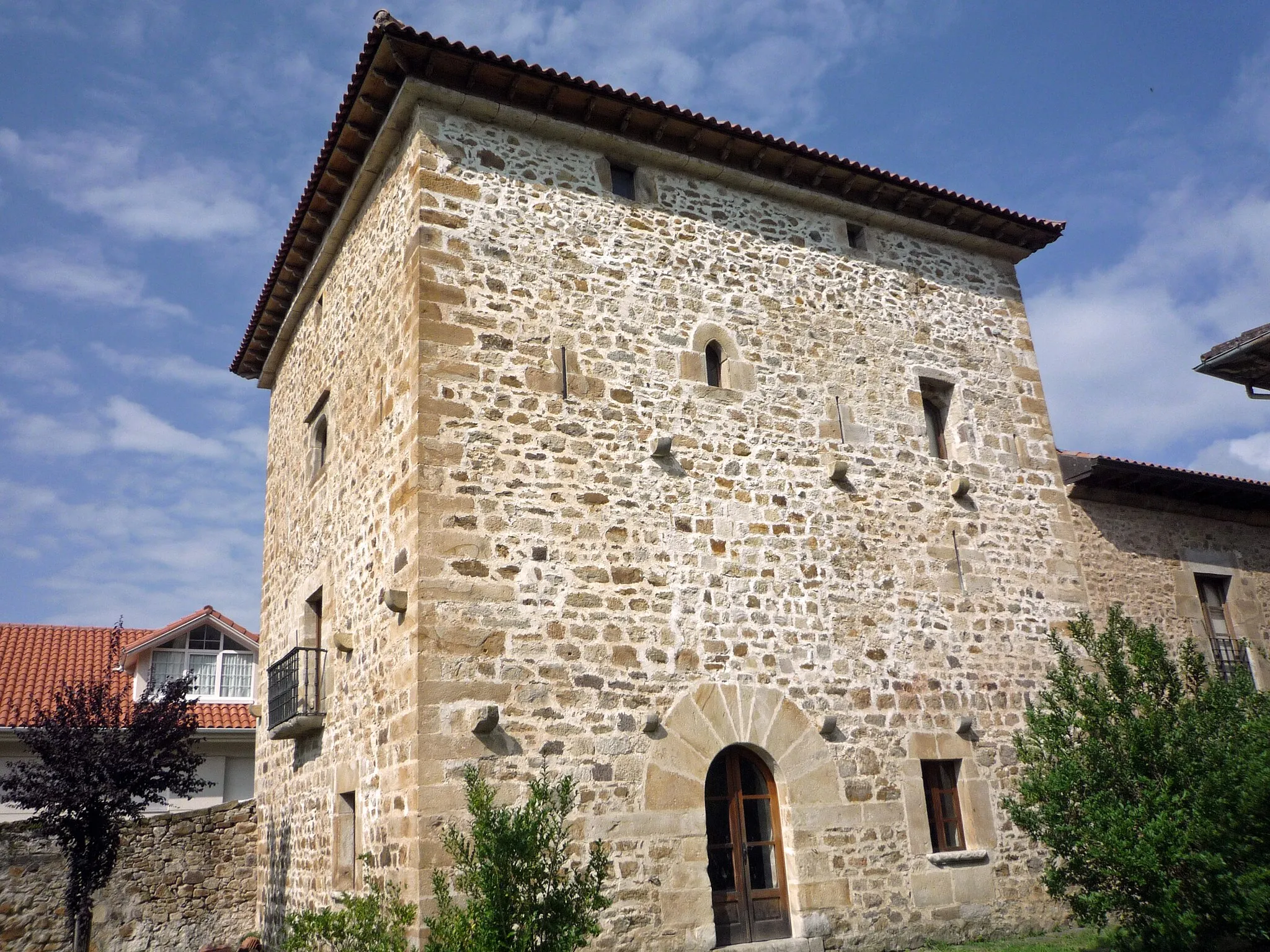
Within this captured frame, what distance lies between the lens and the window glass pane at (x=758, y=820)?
9.09m

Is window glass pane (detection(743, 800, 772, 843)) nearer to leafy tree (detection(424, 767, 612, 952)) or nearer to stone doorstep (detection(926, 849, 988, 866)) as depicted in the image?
stone doorstep (detection(926, 849, 988, 866))

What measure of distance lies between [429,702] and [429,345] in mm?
3001

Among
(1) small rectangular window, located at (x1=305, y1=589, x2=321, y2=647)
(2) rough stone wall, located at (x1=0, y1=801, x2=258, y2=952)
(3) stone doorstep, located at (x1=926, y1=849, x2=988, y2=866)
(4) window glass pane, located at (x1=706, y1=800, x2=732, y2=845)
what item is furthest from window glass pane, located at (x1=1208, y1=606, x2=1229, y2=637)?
(2) rough stone wall, located at (x1=0, y1=801, x2=258, y2=952)

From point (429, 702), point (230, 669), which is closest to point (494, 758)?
point (429, 702)

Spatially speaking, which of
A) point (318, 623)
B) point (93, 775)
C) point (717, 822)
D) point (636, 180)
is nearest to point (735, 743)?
point (717, 822)

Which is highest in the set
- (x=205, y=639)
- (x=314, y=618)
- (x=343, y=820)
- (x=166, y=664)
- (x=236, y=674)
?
(x=205, y=639)

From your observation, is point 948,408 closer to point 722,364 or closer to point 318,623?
point 722,364

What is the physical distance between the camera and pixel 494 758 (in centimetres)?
790

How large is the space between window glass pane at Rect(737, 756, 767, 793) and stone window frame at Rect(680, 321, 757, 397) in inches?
137

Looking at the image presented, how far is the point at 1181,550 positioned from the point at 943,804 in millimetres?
5837

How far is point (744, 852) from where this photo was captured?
8977 mm

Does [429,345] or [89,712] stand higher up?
[429,345]

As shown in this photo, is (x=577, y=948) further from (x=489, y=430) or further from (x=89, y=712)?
(x=89, y=712)

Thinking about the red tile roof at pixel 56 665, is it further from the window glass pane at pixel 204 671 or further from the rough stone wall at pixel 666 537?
the rough stone wall at pixel 666 537
